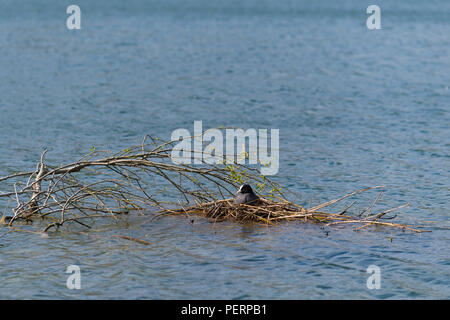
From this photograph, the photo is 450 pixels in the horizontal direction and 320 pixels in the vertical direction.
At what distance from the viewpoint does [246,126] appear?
2420 cm

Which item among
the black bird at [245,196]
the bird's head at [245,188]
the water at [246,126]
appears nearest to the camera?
the water at [246,126]

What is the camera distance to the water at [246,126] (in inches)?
424

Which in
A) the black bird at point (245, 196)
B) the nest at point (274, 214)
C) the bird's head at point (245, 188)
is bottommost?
the nest at point (274, 214)

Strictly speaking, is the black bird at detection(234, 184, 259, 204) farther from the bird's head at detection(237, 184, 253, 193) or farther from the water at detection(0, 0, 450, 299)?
the water at detection(0, 0, 450, 299)

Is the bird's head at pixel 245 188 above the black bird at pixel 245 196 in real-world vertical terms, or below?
above

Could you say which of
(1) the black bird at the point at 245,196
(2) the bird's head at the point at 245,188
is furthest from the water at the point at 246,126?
(2) the bird's head at the point at 245,188

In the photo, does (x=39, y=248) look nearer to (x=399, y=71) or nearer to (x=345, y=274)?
(x=345, y=274)

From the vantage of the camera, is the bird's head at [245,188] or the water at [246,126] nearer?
the water at [246,126]

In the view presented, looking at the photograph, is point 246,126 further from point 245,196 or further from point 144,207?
point 245,196

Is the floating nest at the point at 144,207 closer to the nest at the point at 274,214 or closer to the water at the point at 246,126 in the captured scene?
the nest at the point at 274,214

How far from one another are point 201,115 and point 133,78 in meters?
9.02

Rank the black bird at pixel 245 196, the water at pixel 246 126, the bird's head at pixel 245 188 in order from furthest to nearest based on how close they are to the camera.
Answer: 1. the black bird at pixel 245 196
2. the bird's head at pixel 245 188
3. the water at pixel 246 126

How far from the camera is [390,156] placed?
19.2 metres
